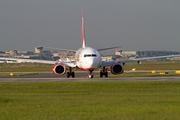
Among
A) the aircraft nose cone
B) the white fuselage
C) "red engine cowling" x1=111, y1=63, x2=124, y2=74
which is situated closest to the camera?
the aircraft nose cone

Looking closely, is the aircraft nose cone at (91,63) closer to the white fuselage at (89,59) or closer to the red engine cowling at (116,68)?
the white fuselage at (89,59)

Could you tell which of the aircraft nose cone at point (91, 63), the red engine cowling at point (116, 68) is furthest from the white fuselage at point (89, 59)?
the red engine cowling at point (116, 68)

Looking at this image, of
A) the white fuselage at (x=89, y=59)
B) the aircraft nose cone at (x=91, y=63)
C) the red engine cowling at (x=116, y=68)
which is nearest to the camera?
the aircraft nose cone at (x=91, y=63)

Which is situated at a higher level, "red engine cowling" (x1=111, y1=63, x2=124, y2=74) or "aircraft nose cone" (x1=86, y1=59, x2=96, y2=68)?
"aircraft nose cone" (x1=86, y1=59, x2=96, y2=68)

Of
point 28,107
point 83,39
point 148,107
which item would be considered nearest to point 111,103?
point 148,107

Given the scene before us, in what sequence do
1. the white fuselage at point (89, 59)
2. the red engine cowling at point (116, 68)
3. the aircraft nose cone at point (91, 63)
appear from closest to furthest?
1. the aircraft nose cone at point (91, 63)
2. the white fuselage at point (89, 59)
3. the red engine cowling at point (116, 68)

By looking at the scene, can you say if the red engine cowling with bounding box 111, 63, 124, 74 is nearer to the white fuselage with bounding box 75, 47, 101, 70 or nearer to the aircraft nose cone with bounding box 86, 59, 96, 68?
the white fuselage with bounding box 75, 47, 101, 70

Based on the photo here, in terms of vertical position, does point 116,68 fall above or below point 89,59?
below

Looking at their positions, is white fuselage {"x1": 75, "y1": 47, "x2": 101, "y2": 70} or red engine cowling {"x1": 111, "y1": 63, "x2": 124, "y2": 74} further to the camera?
red engine cowling {"x1": 111, "y1": 63, "x2": 124, "y2": 74}

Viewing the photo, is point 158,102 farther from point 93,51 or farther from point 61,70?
point 61,70

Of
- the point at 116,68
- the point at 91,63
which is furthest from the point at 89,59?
the point at 116,68

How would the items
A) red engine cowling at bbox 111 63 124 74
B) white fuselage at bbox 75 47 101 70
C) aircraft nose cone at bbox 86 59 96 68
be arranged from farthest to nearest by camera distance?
red engine cowling at bbox 111 63 124 74 → white fuselage at bbox 75 47 101 70 → aircraft nose cone at bbox 86 59 96 68

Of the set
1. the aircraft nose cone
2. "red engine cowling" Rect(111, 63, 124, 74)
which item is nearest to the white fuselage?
the aircraft nose cone

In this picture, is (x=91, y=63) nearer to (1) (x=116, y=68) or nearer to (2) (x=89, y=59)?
(2) (x=89, y=59)
